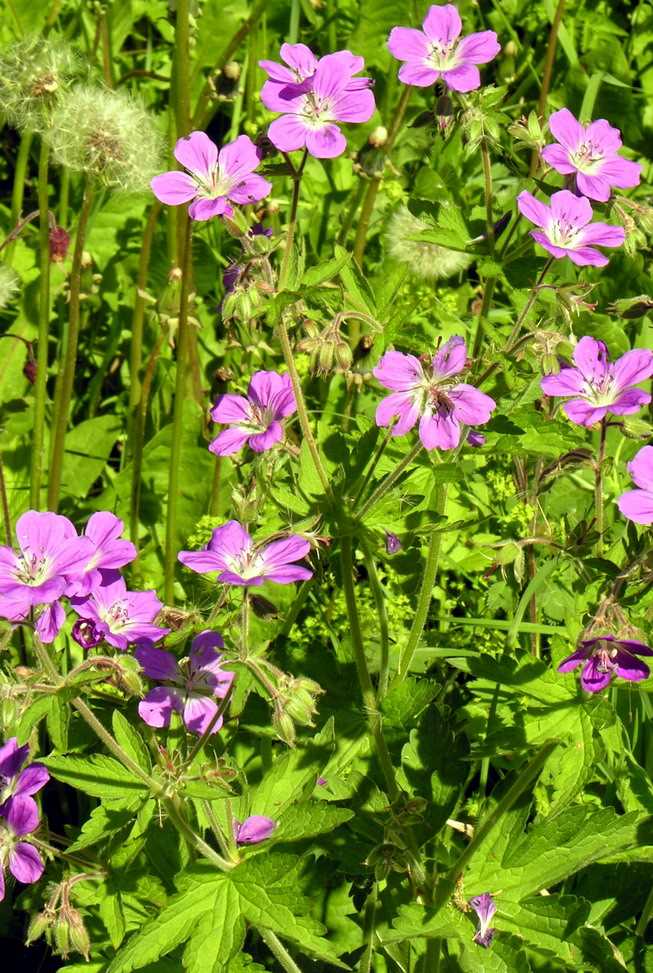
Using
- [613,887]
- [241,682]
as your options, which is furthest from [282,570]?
[613,887]

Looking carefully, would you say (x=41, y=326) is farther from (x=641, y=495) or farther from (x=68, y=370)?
(x=641, y=495)

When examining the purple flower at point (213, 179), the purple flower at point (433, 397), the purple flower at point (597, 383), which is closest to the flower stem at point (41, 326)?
the purple flower at point (213, 179)

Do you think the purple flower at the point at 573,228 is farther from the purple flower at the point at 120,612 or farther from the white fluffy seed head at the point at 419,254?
the white fluffy seed head at the point at 419,254

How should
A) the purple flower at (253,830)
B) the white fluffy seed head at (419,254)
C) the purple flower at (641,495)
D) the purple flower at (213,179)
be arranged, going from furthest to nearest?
the white fluffy seed head at (419,254) → the purple flower at (253,830) → the purple flower at (213,179) → the purple flower at (641,495)

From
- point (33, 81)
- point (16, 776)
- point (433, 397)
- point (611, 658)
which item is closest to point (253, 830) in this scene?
point (16, 776)

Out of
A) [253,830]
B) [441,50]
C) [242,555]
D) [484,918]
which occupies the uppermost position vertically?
[441,50]

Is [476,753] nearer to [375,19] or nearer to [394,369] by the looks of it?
[394,369]
